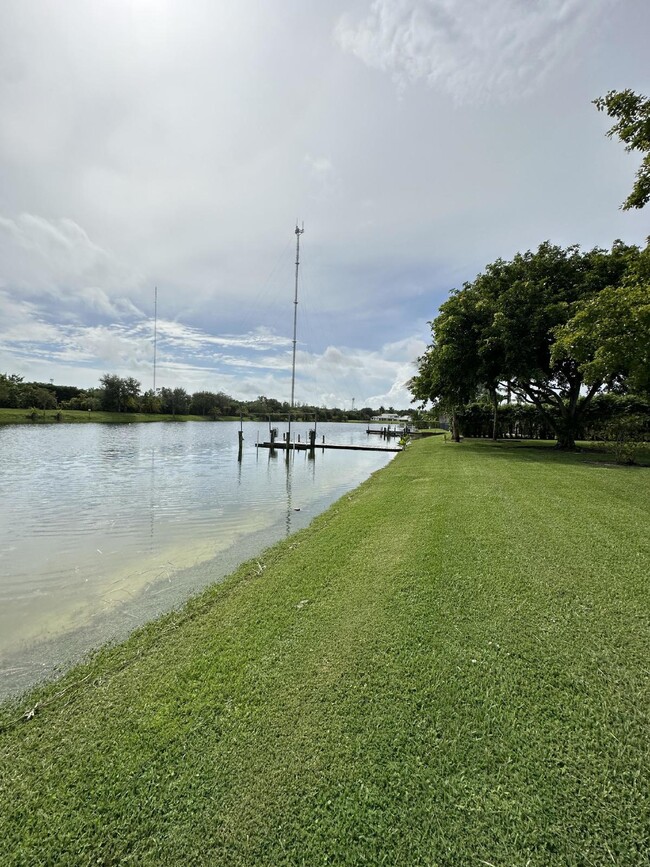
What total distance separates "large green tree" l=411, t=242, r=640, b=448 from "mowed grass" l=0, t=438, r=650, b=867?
13.2 metres

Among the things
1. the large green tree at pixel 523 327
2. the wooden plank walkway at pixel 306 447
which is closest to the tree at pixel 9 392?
the wooden plank walkway at pixel 306 447

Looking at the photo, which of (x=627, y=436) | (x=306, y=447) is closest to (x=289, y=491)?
(x=627, y=436)

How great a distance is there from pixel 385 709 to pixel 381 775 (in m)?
0.42

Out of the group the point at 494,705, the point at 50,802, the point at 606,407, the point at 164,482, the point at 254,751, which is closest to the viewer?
the point at 50,802

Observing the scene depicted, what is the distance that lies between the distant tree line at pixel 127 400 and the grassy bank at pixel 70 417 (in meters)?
1.83

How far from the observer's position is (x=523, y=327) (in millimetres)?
15234

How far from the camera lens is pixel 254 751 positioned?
200 centimetres

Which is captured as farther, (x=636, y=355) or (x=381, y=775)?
(x=636, y=355)

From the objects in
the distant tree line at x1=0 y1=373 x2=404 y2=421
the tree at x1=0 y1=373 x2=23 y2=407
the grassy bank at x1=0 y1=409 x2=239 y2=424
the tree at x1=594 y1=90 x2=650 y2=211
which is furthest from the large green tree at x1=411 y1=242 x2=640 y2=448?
the tree at x1=0 y1=373 x2=23 y2=407

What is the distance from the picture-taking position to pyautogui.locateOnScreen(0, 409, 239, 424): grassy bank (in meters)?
52.8

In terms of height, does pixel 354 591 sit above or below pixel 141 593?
above

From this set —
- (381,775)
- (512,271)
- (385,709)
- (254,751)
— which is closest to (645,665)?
(385,709)

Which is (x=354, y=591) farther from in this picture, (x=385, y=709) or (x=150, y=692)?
(x=150, y=692)

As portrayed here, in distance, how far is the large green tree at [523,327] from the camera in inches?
589
